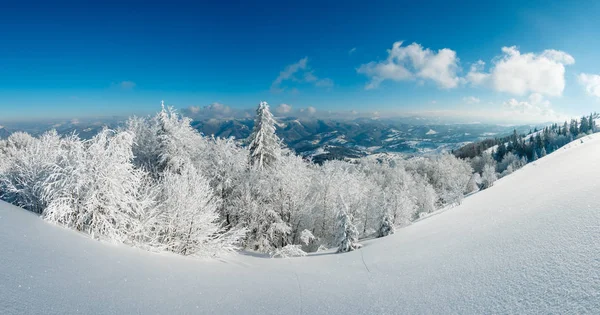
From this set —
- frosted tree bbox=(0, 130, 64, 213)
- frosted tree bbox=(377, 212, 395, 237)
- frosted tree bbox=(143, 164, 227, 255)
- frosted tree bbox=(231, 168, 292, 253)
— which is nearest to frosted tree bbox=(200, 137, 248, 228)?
frosted tree bbox=(231, 168, 292, 253)

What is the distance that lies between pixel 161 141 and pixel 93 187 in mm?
14259

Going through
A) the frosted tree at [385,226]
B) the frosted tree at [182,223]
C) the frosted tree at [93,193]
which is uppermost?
the frosted tree at [93,193]

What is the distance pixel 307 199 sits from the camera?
29.5 metres

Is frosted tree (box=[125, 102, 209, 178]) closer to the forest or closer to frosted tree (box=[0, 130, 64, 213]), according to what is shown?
the forest

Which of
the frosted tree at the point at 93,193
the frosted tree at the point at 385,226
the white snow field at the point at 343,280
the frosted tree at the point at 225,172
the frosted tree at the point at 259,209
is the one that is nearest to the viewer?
the white snow field at the point at 343,280

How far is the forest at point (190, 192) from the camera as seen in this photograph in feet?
38.7

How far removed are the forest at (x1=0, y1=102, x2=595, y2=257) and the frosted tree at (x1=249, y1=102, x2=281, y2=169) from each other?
0.11 meters

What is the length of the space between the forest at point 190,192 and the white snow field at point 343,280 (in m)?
2.20

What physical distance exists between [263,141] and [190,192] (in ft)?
34.1

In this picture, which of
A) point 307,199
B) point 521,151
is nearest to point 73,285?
point 307,199

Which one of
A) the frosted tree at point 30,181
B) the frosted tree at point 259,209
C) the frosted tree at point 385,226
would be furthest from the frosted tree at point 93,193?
the frosted tree at point 385,226

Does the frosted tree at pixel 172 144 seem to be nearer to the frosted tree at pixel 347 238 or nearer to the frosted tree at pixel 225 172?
the frosted tree at pixel 225 172

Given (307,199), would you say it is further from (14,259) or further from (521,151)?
(521,151)

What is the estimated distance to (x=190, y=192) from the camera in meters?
16.6
